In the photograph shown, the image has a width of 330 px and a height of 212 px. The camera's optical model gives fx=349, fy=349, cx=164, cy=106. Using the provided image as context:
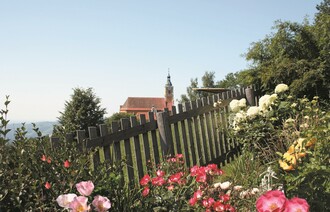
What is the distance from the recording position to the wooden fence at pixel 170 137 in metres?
3.96

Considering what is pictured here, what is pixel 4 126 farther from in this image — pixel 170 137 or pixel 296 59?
pixel 296 59

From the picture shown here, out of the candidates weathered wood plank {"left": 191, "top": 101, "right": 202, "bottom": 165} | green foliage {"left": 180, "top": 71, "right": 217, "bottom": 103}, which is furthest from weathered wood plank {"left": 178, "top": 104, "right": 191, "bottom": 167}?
green foliage {"left": 180, "top": 71, "right": 217, "bottom": 103}

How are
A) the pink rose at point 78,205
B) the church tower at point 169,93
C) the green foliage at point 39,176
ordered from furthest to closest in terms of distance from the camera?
the church tower at point 169,93 < the green foliage at point 39,176 < the pink rose at point 78,205

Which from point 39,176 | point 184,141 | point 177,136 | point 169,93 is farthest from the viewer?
point 169,93

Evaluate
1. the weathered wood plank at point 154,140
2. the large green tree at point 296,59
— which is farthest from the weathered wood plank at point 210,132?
the large green tree at point 296,59

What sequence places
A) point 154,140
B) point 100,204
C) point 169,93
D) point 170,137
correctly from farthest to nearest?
point 169,93 → point 170,137 → point 154,140 → point 100,204

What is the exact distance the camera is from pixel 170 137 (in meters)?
5.04

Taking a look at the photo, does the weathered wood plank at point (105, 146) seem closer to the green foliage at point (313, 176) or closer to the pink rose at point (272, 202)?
the green foliage at point (313, 176)

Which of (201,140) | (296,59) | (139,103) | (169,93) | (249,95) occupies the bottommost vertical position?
(201,140)

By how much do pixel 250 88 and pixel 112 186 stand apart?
6172mm

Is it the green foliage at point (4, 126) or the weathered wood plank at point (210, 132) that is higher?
the green foliage at point (4, 126)

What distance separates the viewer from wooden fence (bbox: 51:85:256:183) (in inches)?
156

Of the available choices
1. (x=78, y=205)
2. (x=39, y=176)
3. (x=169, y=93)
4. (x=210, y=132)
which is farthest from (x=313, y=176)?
(x=169, y=93)

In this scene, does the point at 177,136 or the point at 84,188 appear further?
the point at 177,136
